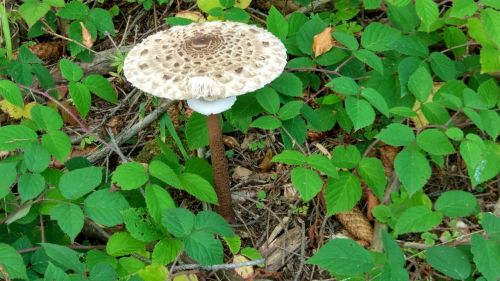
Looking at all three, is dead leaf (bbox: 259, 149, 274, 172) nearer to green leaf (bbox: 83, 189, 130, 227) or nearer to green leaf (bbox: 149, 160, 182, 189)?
green leaf (bbox: 149, 160, 182, 189)

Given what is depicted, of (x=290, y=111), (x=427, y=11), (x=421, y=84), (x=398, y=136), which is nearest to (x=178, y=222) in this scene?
(x=290, y=111)

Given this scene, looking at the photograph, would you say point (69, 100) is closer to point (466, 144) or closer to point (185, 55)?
point (185, 55)

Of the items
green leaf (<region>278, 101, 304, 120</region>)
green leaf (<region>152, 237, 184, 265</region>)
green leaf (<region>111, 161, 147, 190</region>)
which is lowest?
green leaf (<region>152, 237, 184, 265</region>)

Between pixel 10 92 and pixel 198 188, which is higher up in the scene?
pixel 10 92

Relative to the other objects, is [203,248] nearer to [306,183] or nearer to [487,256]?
[306,183]

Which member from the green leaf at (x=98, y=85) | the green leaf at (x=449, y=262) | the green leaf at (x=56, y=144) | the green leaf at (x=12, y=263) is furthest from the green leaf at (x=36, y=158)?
the green leaf at (x=449, y=262)

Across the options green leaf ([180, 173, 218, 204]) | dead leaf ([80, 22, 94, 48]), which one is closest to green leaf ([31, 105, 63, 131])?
green leaf ([180, 173, 218, 204])
